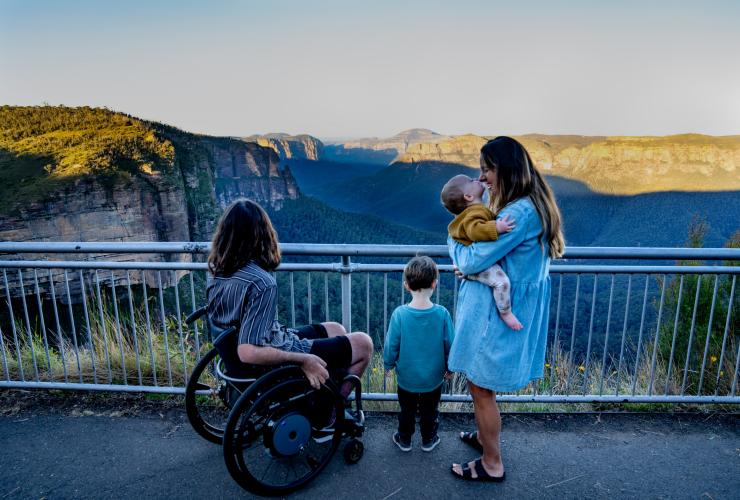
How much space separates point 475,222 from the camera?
218 cm

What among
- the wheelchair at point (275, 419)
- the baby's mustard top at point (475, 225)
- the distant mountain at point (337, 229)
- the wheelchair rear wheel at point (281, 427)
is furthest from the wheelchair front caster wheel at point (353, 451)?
the distant mountain at point (337, 229)

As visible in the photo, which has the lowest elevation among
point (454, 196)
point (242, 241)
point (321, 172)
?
point (321, 172)

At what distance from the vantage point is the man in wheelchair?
222 cm

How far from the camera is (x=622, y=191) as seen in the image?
72.2 metres

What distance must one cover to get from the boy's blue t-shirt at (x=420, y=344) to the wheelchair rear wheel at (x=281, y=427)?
0.43 metres

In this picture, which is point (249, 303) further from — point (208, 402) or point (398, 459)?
point (208, 402)

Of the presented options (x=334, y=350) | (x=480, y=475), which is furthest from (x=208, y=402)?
(x=480, y=475)

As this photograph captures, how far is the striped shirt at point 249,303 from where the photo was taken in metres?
2.21

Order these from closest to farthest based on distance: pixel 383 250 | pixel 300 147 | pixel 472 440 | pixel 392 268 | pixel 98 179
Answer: pixel 472 440, pixel 383 250, pixel 392 268, pixel 98 179, pixel 300 147

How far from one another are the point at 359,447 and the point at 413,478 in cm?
34

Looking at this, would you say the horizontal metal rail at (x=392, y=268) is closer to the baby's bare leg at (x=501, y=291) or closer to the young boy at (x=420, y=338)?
the young boy at (x=420, y=338)

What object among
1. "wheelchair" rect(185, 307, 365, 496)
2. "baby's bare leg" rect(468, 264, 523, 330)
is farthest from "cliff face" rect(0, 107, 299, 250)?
"baby's bare leg" rect(468, 264, 523, 330)

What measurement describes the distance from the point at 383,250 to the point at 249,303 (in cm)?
110

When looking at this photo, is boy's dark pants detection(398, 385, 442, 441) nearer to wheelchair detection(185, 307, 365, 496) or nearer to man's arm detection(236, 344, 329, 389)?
wheelchair detection(185, 307, 365, 496)
